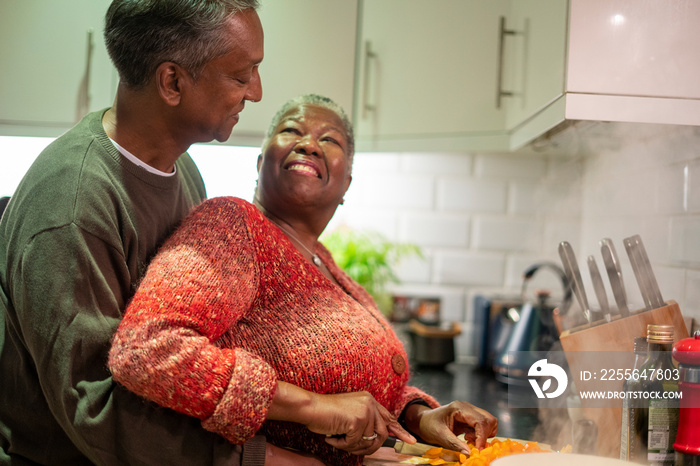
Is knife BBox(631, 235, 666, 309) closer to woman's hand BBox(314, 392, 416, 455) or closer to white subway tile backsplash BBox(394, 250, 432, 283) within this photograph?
woman's hand BBox(314, 392, 416, 455)

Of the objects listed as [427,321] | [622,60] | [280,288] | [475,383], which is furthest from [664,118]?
[427,321]

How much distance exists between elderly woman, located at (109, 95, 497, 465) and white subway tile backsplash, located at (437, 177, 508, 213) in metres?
1.28

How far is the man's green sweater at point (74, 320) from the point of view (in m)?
0.85

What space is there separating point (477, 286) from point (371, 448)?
1606 millimetres

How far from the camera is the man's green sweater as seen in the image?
850mm

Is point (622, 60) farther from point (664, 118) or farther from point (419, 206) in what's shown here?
point (419, 206)

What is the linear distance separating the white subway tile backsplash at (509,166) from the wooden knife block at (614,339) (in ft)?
4.42

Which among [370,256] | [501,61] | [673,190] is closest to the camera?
[673,190]

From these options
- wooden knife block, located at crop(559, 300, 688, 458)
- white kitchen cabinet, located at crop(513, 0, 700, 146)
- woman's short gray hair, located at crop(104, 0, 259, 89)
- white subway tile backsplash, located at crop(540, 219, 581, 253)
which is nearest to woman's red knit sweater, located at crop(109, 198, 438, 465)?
woman's short gray hair, located at crop(104, 0, 259, 89)

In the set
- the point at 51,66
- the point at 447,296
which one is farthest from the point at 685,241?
the point at 51,66

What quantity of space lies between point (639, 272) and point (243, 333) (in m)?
0.75

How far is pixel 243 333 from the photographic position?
98 centimetres

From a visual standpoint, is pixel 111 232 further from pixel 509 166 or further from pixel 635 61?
pixel 509 166

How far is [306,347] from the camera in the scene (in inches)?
38.6
